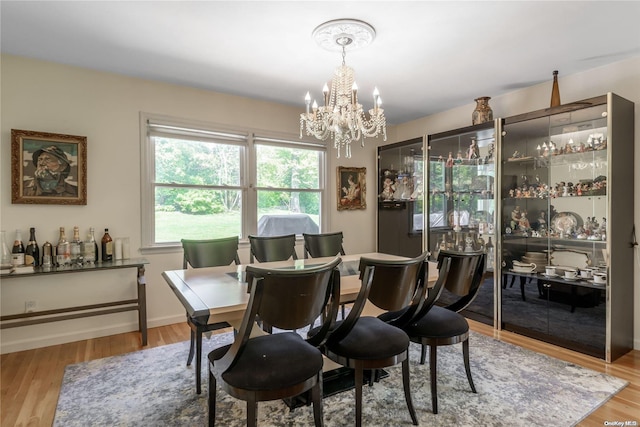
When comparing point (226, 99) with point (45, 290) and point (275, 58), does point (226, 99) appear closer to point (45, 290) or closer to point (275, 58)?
point (275, 58)

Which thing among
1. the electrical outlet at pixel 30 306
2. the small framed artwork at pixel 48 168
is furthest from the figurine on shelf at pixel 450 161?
the electrical outlet at pixel 30 306

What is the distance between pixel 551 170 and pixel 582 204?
1.39 feet

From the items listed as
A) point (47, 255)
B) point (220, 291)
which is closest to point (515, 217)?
point (220, 291)

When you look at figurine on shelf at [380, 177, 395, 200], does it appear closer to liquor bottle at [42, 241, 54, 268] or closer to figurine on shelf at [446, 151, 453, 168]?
figurine on shelf at [446, 151, 453, 168]

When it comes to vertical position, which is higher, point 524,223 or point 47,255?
point 524,223

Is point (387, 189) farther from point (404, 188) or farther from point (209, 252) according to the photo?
point (209, 252)

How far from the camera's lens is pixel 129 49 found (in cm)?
277

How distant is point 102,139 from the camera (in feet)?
10.8

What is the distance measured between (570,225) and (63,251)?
4.66 meters

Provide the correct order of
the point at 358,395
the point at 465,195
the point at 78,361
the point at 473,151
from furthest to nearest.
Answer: the point at 465,195
the point at 473,151
the point at 78,361
the point at 358,395

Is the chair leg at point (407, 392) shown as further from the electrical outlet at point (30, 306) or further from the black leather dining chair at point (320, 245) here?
the electrical outlet at point (30, 306)

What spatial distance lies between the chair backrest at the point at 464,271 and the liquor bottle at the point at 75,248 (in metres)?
3.13

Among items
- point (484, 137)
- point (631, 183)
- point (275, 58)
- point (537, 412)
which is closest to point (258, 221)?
point (275, 58)

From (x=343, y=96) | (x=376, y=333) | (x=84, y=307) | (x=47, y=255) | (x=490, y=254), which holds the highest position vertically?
(x=343, y=96)
